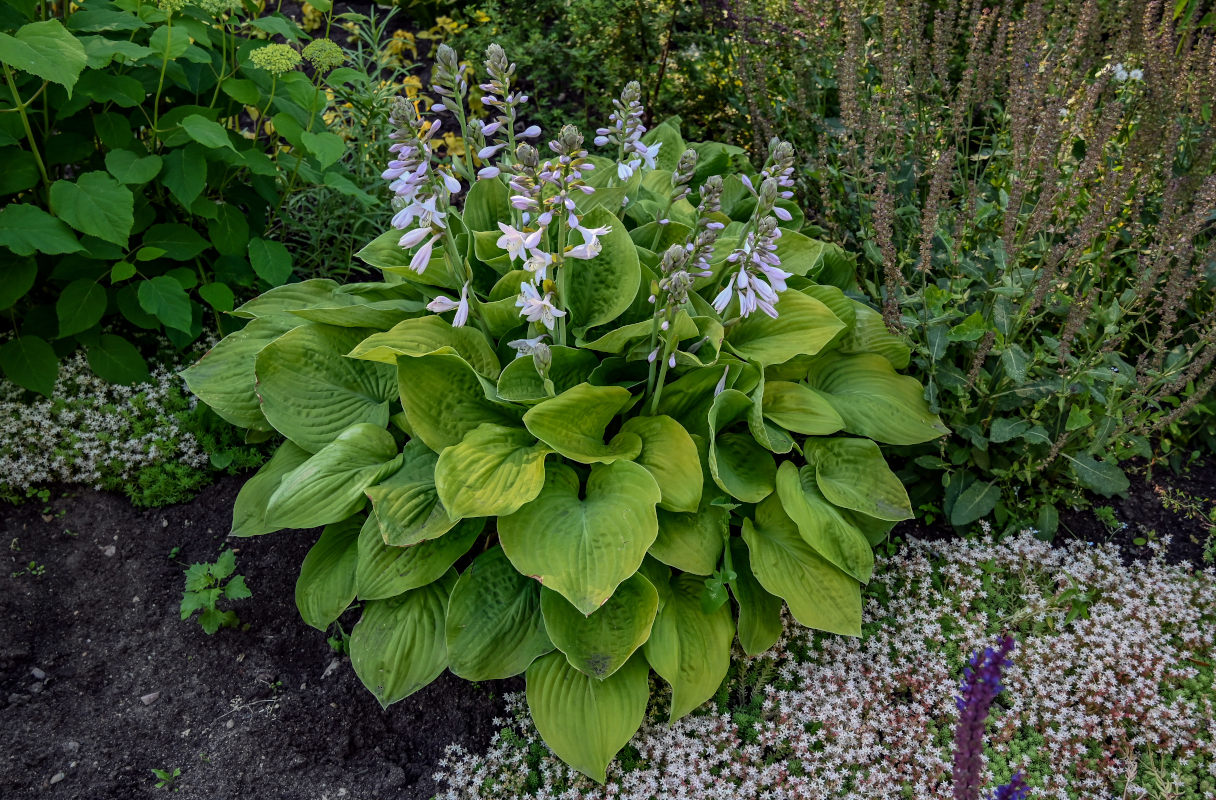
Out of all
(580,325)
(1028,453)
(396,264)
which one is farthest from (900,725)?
(396,264)

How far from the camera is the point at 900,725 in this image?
238cm

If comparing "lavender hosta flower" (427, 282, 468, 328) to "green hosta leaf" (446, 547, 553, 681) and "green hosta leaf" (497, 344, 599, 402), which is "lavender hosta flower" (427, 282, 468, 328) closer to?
"green hosta leaf" (497, 344, 599, 402)

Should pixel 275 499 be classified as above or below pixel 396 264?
below

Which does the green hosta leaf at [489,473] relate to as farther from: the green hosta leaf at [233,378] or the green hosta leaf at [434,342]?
the green hosta leaf at [233,378]

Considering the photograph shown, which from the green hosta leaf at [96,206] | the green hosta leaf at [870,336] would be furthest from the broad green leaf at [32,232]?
the green hosta leaf at [870,336]

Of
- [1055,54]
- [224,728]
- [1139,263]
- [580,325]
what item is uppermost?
[1055,54]

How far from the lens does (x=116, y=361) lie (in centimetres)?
300

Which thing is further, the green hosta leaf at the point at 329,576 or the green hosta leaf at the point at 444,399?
the green hosta leaf at the point at 329,576

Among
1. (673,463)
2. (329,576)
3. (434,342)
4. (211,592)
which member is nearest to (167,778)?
(211,592)

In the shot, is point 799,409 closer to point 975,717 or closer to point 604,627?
point 604,627

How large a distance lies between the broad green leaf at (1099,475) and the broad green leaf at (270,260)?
2.82 m

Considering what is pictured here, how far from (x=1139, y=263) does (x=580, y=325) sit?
6.08 ft

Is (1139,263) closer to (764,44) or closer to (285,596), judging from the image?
(764,44)

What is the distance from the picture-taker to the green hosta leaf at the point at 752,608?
246 cm
